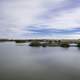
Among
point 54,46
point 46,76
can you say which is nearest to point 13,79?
point 46,76

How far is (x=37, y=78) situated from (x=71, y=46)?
32.7ft

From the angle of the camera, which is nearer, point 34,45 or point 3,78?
point 3,78

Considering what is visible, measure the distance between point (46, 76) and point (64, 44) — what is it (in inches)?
375

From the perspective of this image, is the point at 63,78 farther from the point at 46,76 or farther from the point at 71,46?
the point at 71,46

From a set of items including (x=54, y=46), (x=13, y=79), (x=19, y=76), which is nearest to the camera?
(x=13, y=79)

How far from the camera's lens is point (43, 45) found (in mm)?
17062

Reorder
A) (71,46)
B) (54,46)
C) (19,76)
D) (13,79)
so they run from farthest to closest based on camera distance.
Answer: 1. (54,46)
2. (71,46)
3. (19,76)
4. (13,79)

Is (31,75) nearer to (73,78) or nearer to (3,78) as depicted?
(3,78)

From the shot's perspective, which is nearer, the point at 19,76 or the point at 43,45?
the point at 19,76

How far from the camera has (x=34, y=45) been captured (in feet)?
56.4

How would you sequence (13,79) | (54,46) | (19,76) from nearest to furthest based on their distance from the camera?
(13,79) < (19,76) < (54,46)

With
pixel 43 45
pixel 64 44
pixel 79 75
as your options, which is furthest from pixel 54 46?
pixel 79 75

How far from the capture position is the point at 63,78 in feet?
14.5

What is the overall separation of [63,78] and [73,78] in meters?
0.27
